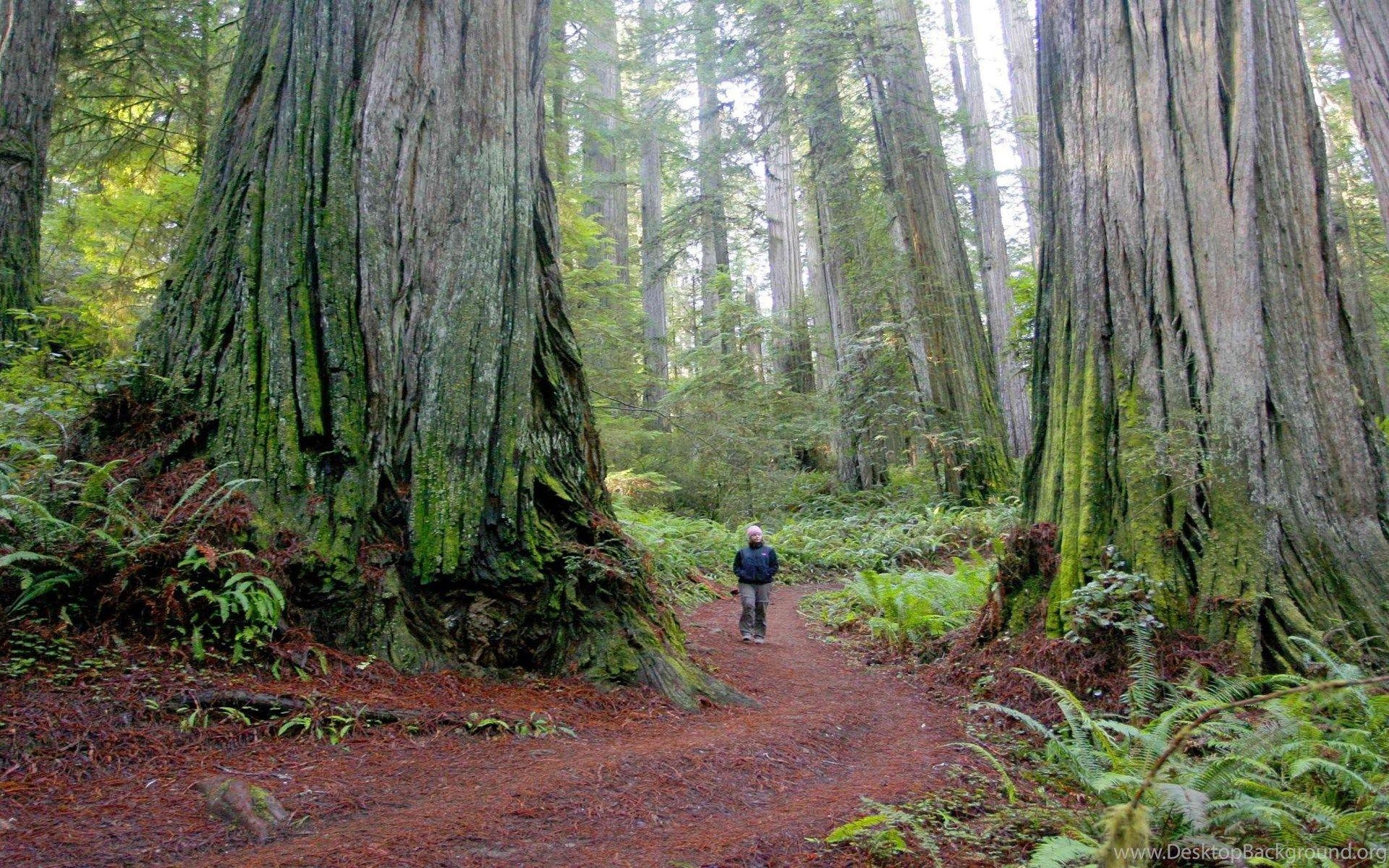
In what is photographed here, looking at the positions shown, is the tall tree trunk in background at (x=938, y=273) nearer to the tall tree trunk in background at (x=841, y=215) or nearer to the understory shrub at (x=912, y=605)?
the tall tree trunk in background at (x=841, y=215)

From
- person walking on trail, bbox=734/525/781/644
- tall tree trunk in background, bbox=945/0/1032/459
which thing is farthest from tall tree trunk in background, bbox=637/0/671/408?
person walking on trail, bbox=734/525/781/644

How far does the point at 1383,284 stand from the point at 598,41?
19756mm

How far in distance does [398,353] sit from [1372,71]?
9.40 m

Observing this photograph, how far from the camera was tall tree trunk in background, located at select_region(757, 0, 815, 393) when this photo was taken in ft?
48.9

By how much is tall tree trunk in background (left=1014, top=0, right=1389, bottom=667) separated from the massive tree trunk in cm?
290

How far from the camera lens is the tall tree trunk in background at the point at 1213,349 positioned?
430cm

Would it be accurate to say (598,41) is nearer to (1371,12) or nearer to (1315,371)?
(1371,12)

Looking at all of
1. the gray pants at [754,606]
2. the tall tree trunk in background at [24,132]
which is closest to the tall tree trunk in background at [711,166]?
the gray pants at [754,606]

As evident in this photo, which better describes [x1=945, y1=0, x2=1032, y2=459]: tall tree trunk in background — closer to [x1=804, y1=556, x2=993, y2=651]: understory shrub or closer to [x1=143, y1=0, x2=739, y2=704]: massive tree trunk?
[x1=804, y1=556, x2=993, y2=651]: understory shrub

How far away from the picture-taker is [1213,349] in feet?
15.1

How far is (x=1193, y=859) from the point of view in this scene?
7.89 feet

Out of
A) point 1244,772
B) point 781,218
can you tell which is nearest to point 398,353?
point 1244,772

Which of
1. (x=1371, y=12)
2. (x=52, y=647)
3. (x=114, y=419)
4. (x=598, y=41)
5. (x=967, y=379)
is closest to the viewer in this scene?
(x=52, y=647)

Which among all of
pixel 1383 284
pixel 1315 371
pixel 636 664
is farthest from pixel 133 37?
pixel 1383 284
